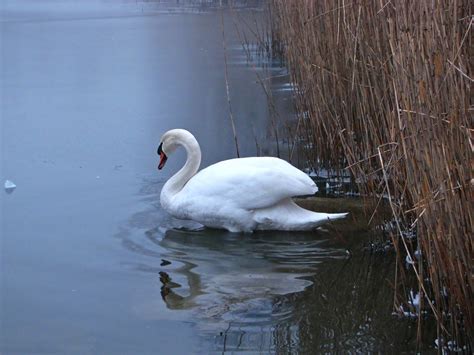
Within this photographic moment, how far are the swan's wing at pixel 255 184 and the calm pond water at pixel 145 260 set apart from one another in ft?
0.68

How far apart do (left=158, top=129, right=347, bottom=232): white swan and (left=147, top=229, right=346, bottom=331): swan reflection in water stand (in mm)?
80

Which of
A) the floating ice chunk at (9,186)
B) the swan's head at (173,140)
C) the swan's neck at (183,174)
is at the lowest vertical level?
the floating ice chunk at (9,186)

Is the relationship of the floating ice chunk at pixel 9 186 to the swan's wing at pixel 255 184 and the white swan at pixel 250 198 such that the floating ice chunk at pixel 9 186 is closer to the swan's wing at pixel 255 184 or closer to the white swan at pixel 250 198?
the white swan at pixel 250 198

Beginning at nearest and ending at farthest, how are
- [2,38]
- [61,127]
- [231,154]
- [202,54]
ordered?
[231,154]
[61,127]
[202,54]
[2,38]

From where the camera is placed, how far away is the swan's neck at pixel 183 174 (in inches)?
207

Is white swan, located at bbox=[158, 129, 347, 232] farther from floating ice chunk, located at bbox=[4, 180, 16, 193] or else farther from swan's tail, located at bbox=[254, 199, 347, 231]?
floating ice chunk, located at bbox=[4, 180, 16, 193]

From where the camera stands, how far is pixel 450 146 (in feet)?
9.77

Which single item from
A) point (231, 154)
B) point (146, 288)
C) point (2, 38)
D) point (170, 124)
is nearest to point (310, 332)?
point (146, 288)

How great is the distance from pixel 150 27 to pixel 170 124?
8.61 m

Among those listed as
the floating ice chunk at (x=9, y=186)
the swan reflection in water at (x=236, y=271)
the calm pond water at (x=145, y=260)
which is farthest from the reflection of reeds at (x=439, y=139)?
the floating ice chunk at (x=9, y=186)

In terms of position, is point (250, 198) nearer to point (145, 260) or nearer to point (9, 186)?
point (145, 260)

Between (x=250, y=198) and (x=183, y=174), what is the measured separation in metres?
0.61

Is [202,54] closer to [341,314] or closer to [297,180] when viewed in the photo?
[297,180]

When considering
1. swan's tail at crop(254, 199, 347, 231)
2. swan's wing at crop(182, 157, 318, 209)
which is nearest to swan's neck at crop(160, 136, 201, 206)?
swan's wing at crop(182, 157, 318, 209)
